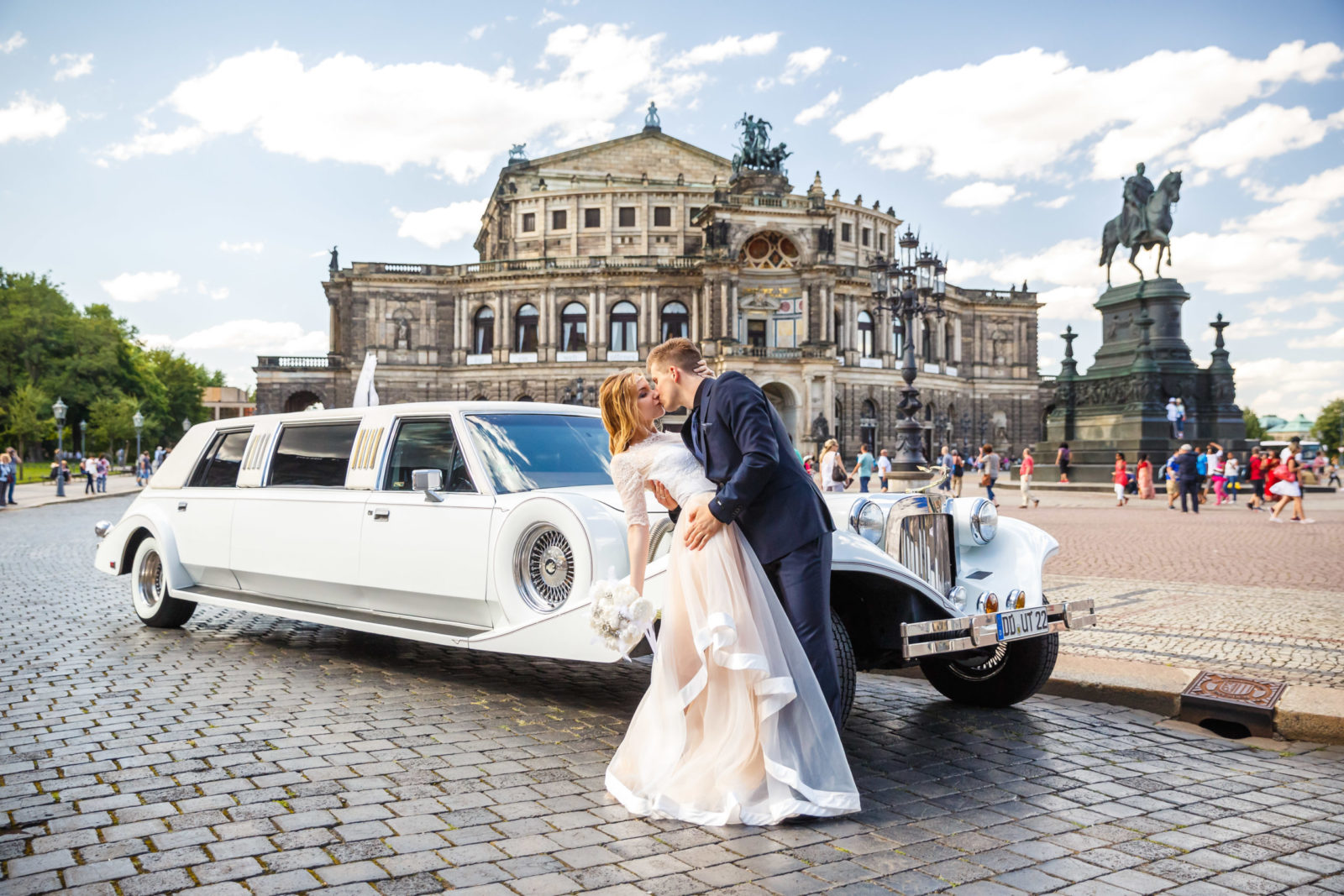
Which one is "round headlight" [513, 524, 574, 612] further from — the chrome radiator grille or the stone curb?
the stone curb

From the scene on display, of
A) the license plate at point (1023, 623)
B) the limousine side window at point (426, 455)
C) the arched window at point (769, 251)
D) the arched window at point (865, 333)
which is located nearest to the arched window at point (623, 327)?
the arched window at point (769, 251)

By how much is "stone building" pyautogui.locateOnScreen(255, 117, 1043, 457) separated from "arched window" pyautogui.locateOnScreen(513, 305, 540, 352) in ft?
0.25

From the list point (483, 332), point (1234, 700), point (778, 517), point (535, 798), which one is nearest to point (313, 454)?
point (535, 798)

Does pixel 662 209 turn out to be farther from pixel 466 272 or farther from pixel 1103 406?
pixel 1103 406

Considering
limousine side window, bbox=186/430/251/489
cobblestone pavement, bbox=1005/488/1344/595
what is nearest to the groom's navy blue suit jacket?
limousine side window, bbox=186/430/251/489

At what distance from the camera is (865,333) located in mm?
64062

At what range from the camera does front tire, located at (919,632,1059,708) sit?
529 centimetres

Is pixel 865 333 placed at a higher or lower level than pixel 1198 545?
higher

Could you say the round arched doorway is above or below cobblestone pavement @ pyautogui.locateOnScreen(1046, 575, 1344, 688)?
above

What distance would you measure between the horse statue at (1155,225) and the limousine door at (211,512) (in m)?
28.7

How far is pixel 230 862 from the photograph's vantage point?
3.21 m

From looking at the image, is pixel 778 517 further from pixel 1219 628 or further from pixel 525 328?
pixel 525 328

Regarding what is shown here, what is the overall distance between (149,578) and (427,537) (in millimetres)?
3872

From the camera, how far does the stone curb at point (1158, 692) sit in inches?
193
